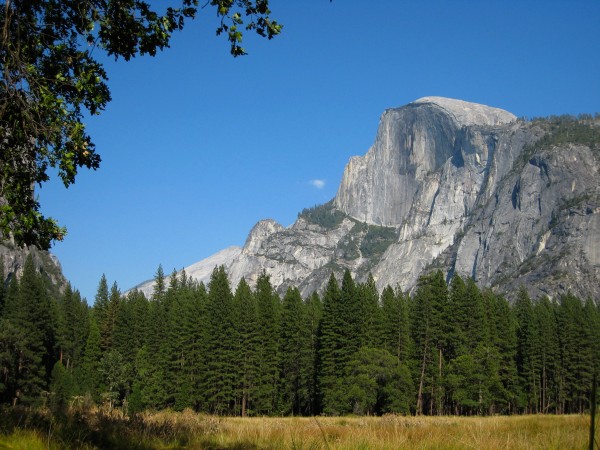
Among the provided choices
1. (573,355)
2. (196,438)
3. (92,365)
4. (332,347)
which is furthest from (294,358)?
(196,438)

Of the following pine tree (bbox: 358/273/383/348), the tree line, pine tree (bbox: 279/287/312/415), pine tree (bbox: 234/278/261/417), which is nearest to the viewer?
the tree line

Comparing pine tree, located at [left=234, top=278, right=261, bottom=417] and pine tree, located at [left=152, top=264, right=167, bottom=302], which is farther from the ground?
pine tree, located at [left=152, top=264, right=167, bottom=302]

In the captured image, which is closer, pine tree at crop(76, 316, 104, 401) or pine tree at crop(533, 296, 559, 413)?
pine tree at crop(76, 316, 104, 401)

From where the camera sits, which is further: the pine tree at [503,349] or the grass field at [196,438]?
the pine tree at [503,349]

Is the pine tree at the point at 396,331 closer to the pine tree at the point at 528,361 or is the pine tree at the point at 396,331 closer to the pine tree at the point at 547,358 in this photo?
the pine tree at the point at 528,361

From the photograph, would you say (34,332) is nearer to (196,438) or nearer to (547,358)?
(547,358)

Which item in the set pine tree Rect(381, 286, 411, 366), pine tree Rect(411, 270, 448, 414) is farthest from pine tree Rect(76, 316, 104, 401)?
pine tree Rect(411, 270, 448, 414)

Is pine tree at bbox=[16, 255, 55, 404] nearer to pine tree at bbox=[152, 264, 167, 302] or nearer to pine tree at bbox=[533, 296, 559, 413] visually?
pine tree at bbox=[152, 264, 167, 302]

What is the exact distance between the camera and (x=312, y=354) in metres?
59.1

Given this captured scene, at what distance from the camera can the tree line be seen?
5103 centimetres

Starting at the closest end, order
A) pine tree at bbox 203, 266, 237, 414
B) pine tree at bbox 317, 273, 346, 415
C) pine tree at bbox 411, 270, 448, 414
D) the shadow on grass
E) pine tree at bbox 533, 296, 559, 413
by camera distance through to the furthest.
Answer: the shadow on grass → pine tree at bbox 317, 273, 346, 415 → pine tree at bbox 203, 266, 237, 414 → pine tree at bbox 411, 270, 448, 414 → pine tree at bbox 533, 296, 559, 413

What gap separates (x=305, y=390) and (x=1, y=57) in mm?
55096

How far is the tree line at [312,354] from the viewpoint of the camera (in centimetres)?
5103

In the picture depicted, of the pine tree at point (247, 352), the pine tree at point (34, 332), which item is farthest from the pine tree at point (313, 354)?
the pine tree at point (34, 332)
